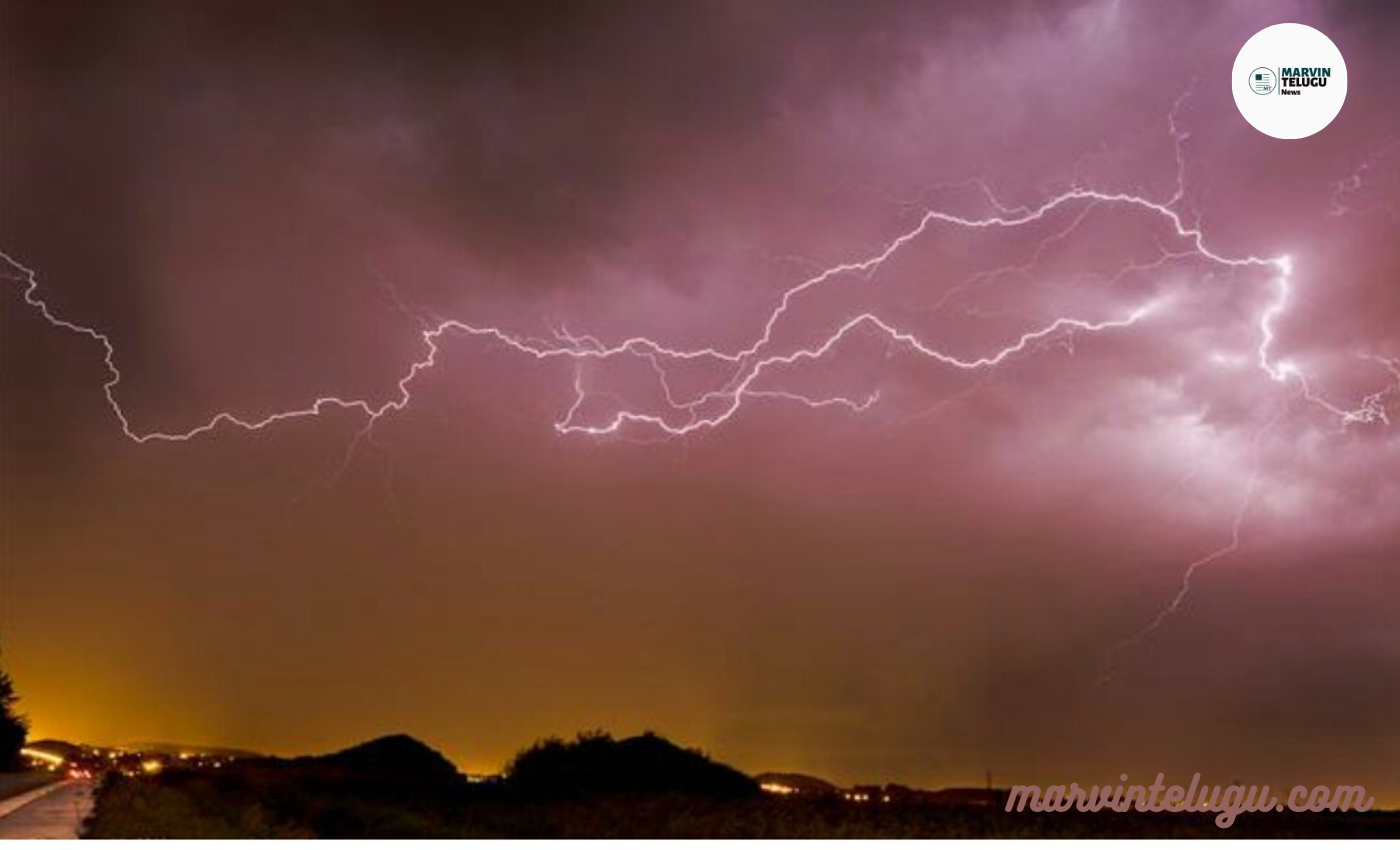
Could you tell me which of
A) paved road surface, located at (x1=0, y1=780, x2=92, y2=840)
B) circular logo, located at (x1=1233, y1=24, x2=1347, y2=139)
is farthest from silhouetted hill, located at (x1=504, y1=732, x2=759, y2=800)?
circular logo, located at (x1=1233, y1=24, x2=1347, y2=139)

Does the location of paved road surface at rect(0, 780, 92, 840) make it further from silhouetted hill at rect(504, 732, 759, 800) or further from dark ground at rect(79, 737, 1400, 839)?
silhouetted hill at rect(504, 732, 759, 800)

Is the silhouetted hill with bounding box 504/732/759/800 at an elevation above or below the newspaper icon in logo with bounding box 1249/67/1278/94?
below

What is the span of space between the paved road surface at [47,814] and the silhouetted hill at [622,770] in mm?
5941

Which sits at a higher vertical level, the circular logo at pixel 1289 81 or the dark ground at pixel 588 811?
the circular logo at pixel 1289 81

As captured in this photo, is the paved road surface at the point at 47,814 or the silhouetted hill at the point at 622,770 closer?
the paved road surface at the point at 47,814

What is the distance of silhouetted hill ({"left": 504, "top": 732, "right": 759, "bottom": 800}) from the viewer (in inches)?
935

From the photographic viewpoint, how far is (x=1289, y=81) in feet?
57.8

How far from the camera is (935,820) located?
A: 16641 millimetres

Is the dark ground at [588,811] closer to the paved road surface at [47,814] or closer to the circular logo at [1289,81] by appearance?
the paved road surface at [47,814]

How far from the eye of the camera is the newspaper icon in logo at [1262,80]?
17250 millimetres

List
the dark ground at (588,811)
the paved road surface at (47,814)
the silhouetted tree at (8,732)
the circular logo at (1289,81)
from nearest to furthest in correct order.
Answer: the paved road surface at (47,814)
the dark ground at (588,811)
the circular logo at (1289,81)
the silhouetted tree at (8,732)

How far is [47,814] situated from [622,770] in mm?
9783

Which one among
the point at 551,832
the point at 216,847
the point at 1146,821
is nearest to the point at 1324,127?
the point at 1146,821

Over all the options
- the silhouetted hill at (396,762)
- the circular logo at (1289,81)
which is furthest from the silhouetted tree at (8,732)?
the circular logo at (1289,81)
